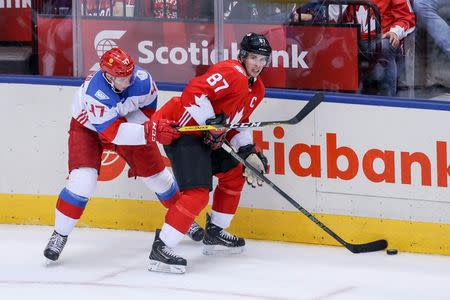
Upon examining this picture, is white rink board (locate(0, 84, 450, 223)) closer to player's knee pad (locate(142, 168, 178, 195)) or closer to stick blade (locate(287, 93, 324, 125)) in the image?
stick blade (locate(287, 93, 324, 125))

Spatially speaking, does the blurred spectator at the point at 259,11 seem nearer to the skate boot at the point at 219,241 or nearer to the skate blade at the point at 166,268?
the skate boot at the point at 219,241

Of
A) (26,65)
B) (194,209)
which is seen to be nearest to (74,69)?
(26,65)

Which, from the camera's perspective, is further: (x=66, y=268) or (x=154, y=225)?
(x=154, y=225)

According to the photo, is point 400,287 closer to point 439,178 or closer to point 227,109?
point 439,178

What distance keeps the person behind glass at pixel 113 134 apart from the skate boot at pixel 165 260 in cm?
40

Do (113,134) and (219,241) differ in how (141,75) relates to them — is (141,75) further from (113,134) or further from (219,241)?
(219,241)

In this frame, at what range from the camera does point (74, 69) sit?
6109 millimetres

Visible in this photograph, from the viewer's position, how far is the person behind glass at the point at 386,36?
547cm

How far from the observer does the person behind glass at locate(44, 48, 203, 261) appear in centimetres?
514

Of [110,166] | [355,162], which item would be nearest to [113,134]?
[110,166]

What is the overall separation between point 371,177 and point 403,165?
154 mm

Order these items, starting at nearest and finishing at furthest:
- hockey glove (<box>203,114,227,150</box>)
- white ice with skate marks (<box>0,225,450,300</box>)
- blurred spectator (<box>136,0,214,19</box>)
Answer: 1. white ice with skate marks (<box>0,225,450,300</box>)
2. hockey glove (<box>203,114,227,150</box>)
3. blurred spectator (<box>136,0,214,19</box>)

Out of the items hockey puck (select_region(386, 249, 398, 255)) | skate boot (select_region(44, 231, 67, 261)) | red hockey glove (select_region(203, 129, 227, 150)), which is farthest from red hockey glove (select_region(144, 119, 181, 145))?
hockey puck (select_region(386, 249, 398, 255))

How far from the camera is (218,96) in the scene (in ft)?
16.8
